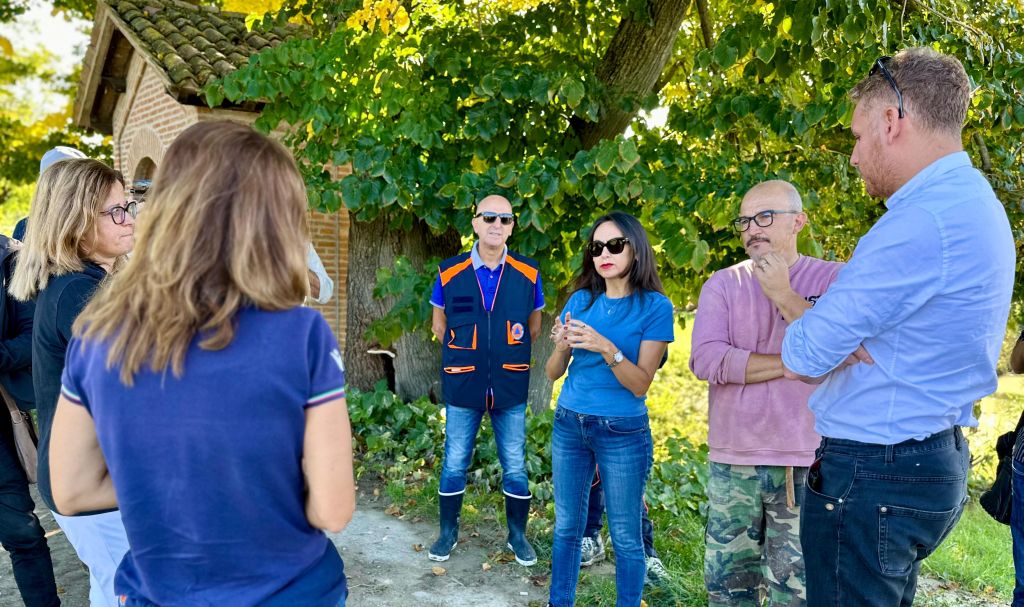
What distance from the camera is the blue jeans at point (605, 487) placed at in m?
3.53

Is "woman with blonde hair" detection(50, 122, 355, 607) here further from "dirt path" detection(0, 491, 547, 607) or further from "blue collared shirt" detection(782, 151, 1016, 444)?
"dirt path" detection(0, 491, 547, 607)

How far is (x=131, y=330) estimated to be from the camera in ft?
4.66

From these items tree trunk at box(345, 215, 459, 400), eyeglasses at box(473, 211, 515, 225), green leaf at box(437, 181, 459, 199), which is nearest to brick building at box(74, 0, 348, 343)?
tree trunk at box(345, 215, 459, 400)

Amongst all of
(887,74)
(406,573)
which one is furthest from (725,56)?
(406,573)

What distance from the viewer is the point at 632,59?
672cm

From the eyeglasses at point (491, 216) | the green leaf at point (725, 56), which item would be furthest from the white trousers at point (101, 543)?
the green leaf at point (725, 56)

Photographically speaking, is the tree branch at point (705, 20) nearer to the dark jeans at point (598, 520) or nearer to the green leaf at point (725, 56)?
the green leaf at point (725, 56)

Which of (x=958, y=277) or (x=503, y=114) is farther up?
Result: (x=503, y=114)

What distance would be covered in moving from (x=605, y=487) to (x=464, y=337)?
4.66 ft

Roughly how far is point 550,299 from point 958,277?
445 cm

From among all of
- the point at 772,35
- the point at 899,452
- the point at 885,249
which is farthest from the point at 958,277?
the point at 772,35

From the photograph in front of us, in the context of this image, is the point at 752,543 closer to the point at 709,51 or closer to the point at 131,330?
the point at 131,330

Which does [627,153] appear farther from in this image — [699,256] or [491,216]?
[491,216]

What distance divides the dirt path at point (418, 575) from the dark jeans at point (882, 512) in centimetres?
245
